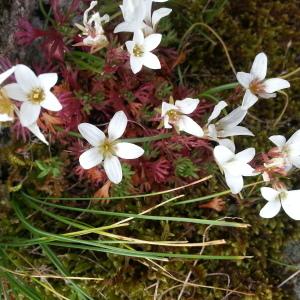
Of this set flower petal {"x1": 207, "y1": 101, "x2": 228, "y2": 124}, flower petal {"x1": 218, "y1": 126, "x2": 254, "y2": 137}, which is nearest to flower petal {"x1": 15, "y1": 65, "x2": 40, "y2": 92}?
flower petal {"x1": 207, "y1": 101, "x2": 228, "y2": 124}

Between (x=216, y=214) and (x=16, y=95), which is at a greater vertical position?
(x=16, y=95)

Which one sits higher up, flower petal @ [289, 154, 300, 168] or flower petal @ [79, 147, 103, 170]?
flower petal @ [79, 147, 103, 170]

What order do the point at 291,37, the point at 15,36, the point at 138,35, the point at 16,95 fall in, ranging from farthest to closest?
the point at 291,37 < the point at 15,36 < the point at 138,35 < the point at 16,95

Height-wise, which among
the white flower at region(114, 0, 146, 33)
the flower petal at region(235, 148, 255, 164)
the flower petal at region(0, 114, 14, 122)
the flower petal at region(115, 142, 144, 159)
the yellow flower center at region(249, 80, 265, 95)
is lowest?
the flower petal at region(235, 148, 255, 164)

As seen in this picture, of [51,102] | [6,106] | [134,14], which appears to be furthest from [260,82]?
[6,106]

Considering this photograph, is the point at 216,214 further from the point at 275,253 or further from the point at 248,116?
the point at 248,116

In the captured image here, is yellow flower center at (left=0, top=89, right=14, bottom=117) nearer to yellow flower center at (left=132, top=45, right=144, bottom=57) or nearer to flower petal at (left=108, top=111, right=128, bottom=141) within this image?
flower petal at (left=108, top=111, right=128, bottom=141)

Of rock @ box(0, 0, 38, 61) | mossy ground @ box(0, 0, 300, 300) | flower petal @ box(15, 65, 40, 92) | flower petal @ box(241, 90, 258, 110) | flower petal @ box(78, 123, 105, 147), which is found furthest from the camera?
mossy ground @ box(0, 0, 300, 300)

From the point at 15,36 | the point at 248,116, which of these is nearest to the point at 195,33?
the point at 248,116
